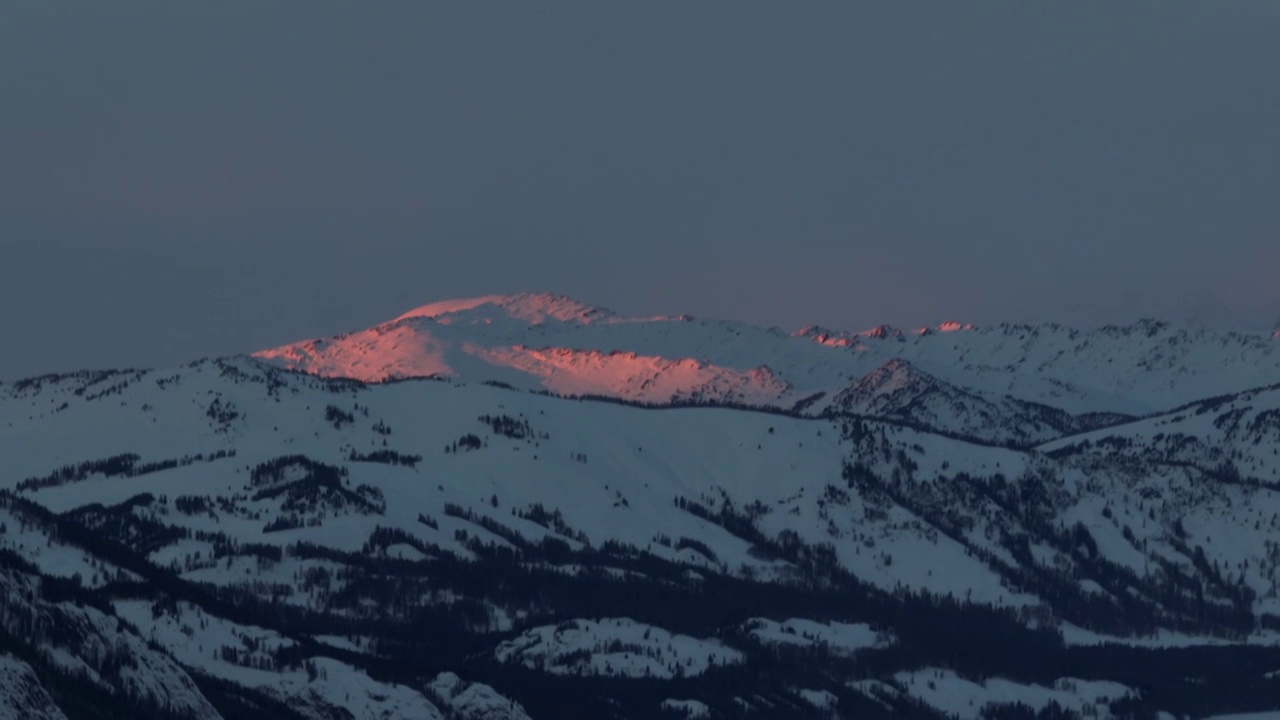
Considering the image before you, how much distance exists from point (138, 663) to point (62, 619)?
232 inches

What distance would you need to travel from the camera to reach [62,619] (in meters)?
196

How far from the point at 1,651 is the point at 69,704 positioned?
718cm

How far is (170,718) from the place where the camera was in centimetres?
18975

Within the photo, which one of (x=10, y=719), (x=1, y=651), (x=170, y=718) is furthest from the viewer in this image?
(x=170, y=718)

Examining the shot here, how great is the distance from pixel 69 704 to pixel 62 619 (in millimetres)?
Result: 16124

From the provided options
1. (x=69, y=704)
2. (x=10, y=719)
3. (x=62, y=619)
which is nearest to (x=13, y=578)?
(x=62, y=619)

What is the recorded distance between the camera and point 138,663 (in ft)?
645

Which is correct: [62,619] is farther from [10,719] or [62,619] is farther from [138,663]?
[10,719]

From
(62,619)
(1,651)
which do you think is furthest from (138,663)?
(1,651)

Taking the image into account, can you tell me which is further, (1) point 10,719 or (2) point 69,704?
(2) point 69,704

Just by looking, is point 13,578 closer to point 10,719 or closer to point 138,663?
point 138,663

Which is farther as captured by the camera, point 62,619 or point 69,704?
point 62,619

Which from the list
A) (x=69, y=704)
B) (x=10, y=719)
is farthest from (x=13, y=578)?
(x=10, y=719)

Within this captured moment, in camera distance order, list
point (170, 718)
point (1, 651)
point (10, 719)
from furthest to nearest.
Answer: point (170, 718)
point (1, 651)
point (10, 719)
